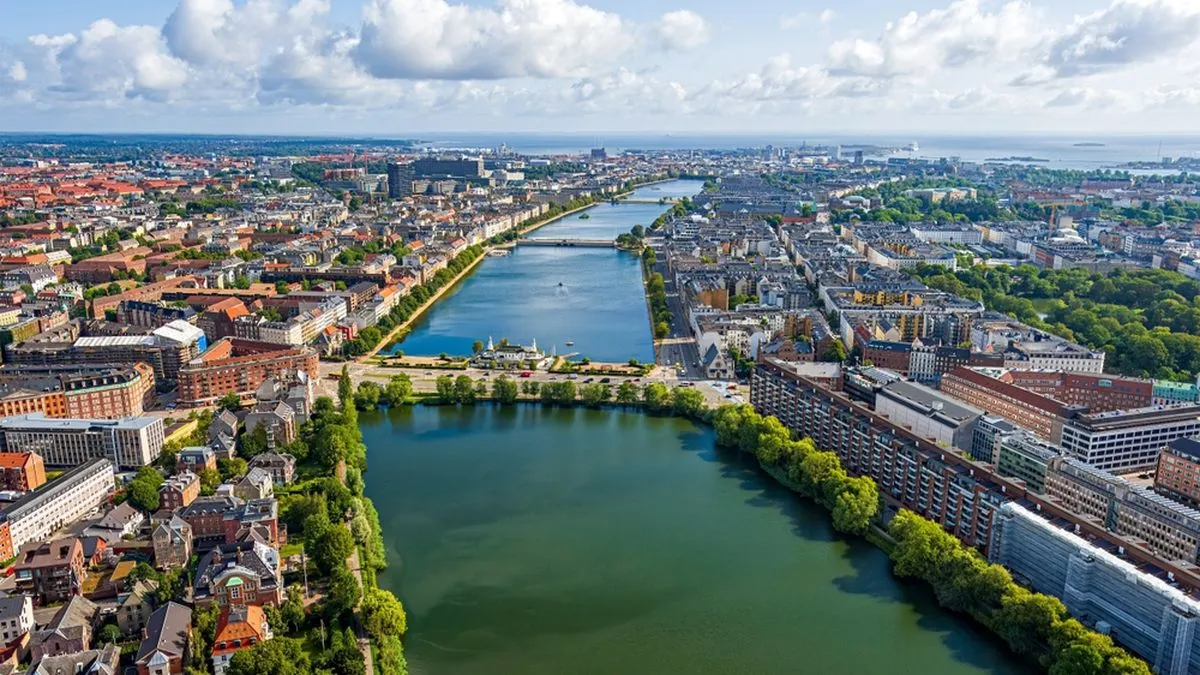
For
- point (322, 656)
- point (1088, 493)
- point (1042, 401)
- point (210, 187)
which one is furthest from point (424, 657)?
point (210, 187)

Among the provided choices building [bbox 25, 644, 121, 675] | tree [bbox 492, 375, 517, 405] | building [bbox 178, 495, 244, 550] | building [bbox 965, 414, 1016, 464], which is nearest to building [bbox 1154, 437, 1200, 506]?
building [bbox 965, 414, 1016, 464]

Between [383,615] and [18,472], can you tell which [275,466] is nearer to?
[18,472]

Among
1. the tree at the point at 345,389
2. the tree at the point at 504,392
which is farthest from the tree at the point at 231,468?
the tree at the point at 504,392

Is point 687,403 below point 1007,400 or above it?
below

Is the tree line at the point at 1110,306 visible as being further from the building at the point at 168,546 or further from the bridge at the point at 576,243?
the building at the point at 168,546

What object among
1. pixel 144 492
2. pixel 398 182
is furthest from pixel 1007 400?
pixel 398 182

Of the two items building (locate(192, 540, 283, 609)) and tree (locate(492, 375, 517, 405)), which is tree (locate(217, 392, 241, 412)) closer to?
tree (locate(492, 375, 517, 405))
